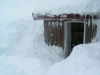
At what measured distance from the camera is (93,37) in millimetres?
7457

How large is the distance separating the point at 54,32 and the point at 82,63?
3.34 metres

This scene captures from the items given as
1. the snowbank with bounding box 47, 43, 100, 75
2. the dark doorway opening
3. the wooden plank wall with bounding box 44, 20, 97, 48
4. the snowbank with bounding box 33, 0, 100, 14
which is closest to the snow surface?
the snowbank with bounding box 47, 43, 100, 75

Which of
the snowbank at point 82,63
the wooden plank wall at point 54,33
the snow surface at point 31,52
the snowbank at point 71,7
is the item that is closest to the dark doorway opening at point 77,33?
the snow surface at point 31,52

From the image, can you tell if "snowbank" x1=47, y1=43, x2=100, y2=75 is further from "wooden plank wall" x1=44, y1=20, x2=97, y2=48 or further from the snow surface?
"wooden plank wall" x1=44, y1=20, x2=97, y2=48

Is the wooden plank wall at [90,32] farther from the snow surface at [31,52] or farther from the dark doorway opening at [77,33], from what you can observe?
the dark doorway opening at [77,33]

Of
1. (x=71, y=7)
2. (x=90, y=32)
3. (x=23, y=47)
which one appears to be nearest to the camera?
(x=71, y=7)

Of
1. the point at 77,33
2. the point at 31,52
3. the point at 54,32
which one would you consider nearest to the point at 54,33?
the point at 54,32

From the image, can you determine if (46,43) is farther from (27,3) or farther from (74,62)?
(27,3)

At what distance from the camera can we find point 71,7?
7258 millimetres

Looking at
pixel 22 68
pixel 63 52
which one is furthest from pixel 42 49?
pixel 22 68

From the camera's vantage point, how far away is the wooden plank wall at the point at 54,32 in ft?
26.9

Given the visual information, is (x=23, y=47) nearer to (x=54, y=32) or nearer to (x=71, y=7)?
(x=54, y=32)

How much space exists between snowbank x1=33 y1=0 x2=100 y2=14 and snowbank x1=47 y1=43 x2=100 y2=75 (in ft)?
5.53

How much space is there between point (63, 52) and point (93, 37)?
1665 mm
